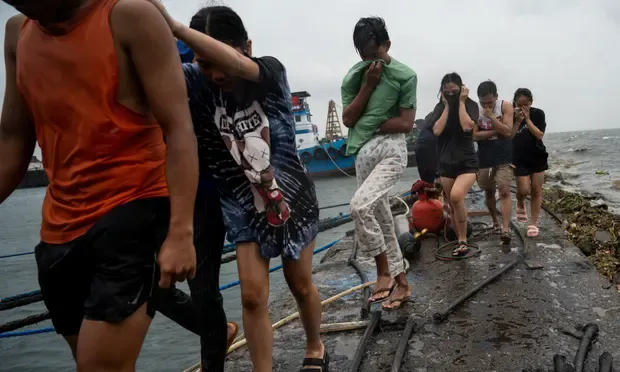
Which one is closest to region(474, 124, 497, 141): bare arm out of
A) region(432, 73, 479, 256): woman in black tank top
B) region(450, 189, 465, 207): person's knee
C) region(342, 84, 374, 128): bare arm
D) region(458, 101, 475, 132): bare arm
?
region(432, 73, 479, 256): woman in black tank top

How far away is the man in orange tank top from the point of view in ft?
4.84

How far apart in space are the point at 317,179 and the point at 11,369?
1177 inches

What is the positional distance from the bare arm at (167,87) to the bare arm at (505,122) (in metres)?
4.44

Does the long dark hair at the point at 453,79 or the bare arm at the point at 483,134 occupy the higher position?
the long dark hair at the point at 453,79

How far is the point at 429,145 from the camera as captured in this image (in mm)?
6695

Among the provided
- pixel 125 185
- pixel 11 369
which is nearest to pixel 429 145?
pixel 125 185

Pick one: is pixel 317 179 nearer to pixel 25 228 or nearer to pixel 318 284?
pixel 25 228

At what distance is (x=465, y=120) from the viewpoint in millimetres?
4934

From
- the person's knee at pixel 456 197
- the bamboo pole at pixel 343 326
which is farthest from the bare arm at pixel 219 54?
the person's knee at pixel 456 197

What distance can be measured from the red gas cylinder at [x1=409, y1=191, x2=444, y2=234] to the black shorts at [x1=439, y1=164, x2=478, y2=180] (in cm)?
112

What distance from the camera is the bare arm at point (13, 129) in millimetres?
1686

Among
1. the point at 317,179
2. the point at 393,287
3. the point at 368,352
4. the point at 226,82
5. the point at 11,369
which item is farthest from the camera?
the point at 317,179

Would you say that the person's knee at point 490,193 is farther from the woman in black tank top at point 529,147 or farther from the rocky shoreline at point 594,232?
the rocky shoreline at point 594,232

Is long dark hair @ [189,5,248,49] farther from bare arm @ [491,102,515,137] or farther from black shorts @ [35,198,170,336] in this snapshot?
bare arm @ [491,102,515,137]
